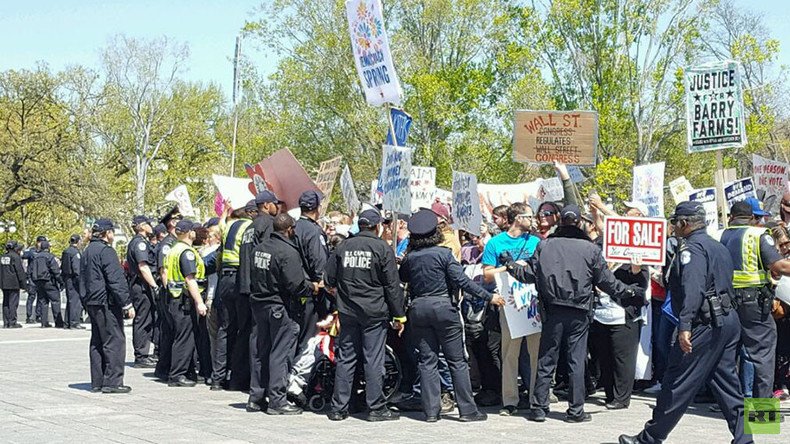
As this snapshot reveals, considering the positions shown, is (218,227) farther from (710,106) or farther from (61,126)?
(61,126)

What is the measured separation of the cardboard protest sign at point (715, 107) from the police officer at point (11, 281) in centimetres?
1572

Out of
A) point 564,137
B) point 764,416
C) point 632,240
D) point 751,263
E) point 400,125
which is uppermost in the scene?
point 564,137

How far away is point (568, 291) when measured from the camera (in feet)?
31.8

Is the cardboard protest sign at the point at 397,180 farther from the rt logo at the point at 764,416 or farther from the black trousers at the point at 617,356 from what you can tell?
the rt logo at the point at 764,416

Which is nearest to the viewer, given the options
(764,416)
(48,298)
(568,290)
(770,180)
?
(764,416)

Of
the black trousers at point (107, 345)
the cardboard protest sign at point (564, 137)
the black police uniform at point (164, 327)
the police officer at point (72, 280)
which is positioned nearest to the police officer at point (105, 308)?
the black trousers at point (107, 345)

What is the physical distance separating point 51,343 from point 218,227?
6.56 m

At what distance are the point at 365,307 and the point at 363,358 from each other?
572mm

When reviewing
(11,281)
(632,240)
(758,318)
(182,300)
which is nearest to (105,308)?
(182,300)

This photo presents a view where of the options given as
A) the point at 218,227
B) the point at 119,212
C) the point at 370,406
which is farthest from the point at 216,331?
the point at 119,212

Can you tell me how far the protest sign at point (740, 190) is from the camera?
535 inches

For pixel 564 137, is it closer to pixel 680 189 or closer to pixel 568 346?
pixel 680 189

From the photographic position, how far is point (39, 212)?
47688 mm

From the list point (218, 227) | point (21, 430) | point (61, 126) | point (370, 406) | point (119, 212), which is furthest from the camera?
point (119, 212)
